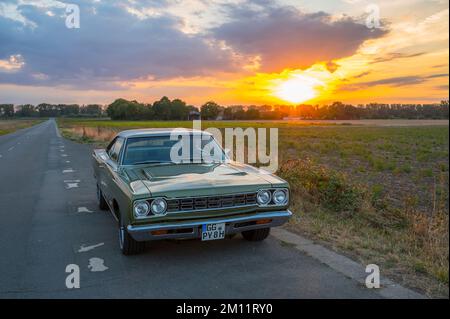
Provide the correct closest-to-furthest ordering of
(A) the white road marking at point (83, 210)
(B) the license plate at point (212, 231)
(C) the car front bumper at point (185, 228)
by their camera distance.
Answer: (C) the car front bumper at point (185, 228) < (B) the license plate at point (212, 231) < (A) the white road marking at point (83, 210)

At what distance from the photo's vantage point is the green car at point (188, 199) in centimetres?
429

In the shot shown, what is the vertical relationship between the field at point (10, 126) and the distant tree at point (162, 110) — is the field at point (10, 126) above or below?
below

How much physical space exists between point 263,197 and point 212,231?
2.50ft

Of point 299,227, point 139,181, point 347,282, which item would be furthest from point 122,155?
point 347,282

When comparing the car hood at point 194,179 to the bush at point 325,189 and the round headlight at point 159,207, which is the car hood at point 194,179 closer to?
the round headlight at point 159,207

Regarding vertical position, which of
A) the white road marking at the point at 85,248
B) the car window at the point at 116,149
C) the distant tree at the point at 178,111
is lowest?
the white road marking at the point at 85,248

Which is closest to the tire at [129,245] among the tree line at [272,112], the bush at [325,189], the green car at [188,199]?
the green car at [188,199]

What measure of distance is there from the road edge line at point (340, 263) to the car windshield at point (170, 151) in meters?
1.54

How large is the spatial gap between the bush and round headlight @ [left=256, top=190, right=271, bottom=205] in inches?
137

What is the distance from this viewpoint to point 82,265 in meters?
4.57

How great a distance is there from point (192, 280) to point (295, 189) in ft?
16.2

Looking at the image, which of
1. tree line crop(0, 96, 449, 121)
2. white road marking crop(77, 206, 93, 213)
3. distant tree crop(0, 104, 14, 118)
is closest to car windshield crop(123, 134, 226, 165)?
white road marking crop(77, 206, 93, 213)

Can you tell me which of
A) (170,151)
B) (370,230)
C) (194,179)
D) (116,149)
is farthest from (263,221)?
(116,149)

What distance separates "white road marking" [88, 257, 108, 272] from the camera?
4426mm
